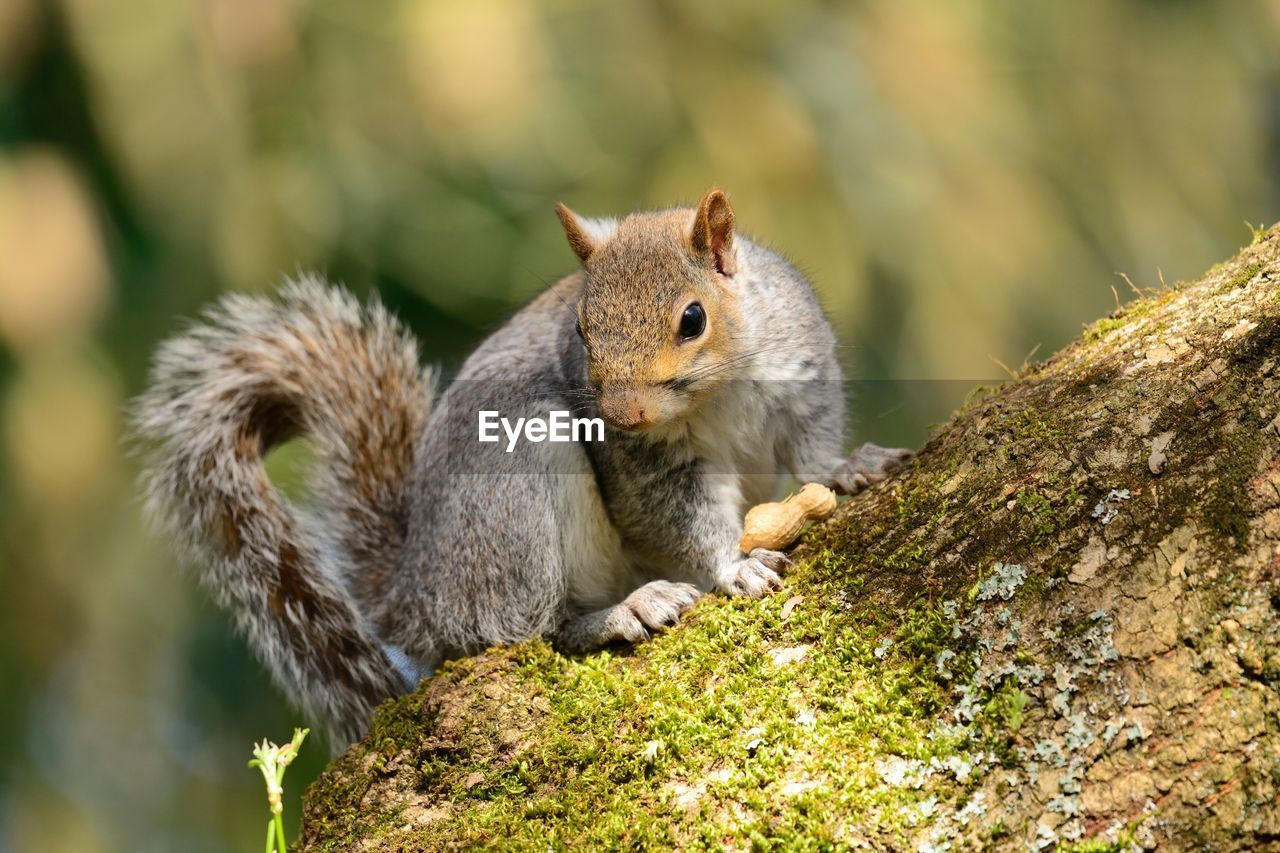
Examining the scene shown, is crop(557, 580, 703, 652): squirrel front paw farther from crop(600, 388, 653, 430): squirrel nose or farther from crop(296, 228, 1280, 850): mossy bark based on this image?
crop(600, 388, 653, 430): squirrel nose

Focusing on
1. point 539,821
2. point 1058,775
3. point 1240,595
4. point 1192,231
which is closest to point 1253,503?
point 1240,595

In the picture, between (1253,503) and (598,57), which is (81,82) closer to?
(598,57)

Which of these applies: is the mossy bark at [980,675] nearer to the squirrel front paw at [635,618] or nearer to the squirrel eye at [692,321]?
the squirrel front paw at [635,618]

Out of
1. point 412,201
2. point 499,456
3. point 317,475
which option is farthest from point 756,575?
point 412,201

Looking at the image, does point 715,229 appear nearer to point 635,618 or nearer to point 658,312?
point 658,312

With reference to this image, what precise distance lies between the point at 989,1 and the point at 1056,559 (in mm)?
2284

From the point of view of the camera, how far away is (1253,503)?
1.22 meters

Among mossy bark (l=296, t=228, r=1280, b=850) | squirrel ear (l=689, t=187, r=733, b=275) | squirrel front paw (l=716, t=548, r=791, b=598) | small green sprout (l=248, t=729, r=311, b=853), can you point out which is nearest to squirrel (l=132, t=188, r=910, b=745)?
squirrel ear (l=689, t=187, r=733, b=275)

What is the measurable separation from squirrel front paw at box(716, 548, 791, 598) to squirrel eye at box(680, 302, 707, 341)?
18.0 inches

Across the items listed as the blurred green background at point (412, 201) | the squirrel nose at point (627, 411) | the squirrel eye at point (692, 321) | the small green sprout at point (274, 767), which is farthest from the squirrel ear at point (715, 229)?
the small green sprout at point (274, 767)

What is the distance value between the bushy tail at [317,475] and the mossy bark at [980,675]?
0.57 m

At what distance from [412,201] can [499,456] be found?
1083 mm

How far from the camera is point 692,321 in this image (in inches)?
79.3

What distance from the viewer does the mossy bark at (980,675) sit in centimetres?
114
